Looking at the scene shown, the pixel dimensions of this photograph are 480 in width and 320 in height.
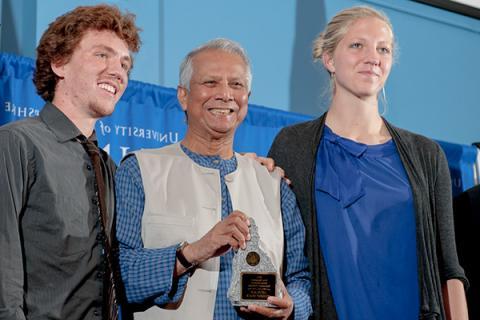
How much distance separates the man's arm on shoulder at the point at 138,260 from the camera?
6.22ft

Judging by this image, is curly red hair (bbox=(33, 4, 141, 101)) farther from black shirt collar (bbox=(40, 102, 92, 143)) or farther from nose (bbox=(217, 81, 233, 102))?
nose (bbox=(217, 81, 233, 102))

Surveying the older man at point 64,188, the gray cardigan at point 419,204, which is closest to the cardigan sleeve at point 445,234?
the gray cardigan at point 419,204

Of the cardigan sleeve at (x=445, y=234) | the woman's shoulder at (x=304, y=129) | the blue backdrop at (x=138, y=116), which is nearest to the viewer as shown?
the cardigan sleeve at (x=445, y=234)

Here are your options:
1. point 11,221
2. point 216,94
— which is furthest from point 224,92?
point 11,221

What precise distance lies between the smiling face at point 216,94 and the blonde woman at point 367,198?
260mm

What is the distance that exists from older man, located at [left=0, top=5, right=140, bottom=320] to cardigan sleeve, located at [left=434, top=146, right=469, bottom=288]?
2.90 feet

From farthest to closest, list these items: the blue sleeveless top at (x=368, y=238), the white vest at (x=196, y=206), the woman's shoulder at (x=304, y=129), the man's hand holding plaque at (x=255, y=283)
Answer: the woman's shoulder at (x=304, y=129) → the blue sleeveless top at (x=368, y=238) → the white vest at (x=196, y=206) → the man's hand holding plaque at (x=255, y=283)

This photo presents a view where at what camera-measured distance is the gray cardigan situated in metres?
2.14

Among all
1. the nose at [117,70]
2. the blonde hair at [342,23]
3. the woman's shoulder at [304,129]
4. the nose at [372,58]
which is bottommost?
the woman's shoulder at [304,129]

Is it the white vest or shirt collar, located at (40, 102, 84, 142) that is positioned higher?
shirt collar, located at (40, 102, 84, 142)

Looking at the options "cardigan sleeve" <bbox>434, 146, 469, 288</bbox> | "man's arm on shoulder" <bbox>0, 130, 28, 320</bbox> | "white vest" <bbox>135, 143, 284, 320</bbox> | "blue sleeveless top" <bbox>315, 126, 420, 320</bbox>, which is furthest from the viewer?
"cardigan sleeve" <bbox>434, 146, 469, 288</bbox>

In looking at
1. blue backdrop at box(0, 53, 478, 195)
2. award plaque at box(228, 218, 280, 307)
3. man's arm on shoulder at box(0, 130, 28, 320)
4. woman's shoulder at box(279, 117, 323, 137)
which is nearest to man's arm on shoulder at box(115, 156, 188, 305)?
award plaque at box(228, 218, 280, 307)

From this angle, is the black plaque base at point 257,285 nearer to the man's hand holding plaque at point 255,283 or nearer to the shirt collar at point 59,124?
the man's hand holding plaque at point 255,283

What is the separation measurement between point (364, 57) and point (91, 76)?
75 centimetres
